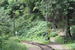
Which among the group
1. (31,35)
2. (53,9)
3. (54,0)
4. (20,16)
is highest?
(54,0)

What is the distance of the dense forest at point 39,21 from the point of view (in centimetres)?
2216

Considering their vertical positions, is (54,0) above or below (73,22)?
above

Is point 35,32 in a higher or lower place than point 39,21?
lower

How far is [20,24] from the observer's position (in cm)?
4166

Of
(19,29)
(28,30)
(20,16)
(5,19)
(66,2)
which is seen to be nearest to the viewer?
(66,2)

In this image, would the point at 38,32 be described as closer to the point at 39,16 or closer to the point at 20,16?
the point at 39,16

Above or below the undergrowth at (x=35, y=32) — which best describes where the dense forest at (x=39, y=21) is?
above

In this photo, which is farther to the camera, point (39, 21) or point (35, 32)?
point (39, 21)

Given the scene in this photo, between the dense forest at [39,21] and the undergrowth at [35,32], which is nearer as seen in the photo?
the dense forest at [39,21]

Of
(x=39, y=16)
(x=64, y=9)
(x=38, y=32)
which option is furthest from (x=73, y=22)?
(x=39, y=16)

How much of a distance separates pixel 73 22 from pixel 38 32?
12693mm

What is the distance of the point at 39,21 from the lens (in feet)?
124

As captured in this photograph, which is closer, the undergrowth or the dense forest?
the dense forest

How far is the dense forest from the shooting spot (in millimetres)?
22156
